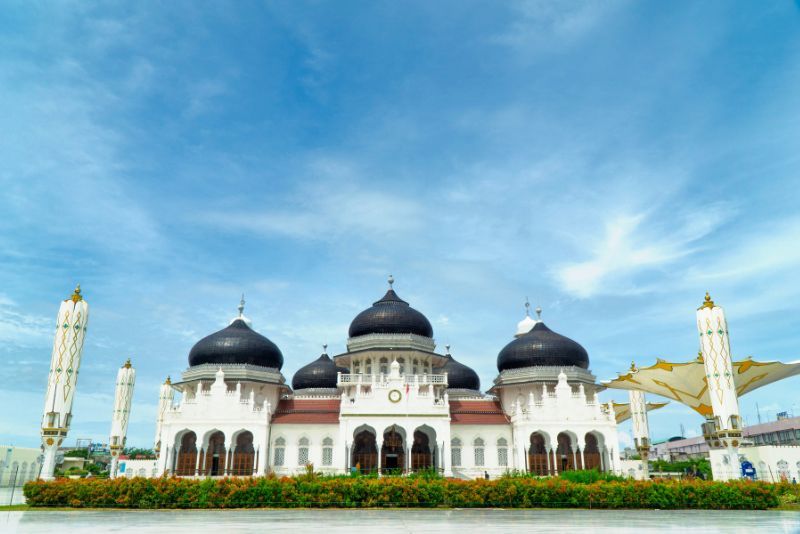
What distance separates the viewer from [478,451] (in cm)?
3803

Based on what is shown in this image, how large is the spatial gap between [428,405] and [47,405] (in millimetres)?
20716

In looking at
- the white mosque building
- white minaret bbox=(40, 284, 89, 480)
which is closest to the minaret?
the white mosque building

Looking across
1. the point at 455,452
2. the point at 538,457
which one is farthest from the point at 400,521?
the point at 538,457

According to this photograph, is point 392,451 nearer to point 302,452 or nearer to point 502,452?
point 302,452

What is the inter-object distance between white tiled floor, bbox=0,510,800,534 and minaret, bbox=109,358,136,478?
23332 mm

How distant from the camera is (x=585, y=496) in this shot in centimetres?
2045

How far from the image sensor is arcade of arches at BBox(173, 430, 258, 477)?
122 ft

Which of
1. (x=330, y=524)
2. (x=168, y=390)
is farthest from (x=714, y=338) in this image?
(x=168, y=390)

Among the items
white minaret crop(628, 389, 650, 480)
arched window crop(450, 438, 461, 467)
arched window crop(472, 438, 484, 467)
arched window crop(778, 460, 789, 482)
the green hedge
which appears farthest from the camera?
white minaret crop(628, 389, 650, 480)

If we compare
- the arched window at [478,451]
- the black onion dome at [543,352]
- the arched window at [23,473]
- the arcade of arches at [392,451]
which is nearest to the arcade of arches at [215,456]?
the arcade of arches at [392,451]

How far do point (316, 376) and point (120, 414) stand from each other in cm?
1480

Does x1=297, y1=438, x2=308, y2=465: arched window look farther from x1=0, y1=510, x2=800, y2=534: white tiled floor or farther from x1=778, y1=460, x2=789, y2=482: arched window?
x1=778, y1=460, x2=789, y2=482: arched window

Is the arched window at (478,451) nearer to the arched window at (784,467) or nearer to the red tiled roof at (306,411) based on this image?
the red tiled roof at (306,411)

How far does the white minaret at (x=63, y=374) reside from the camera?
2598 cm
